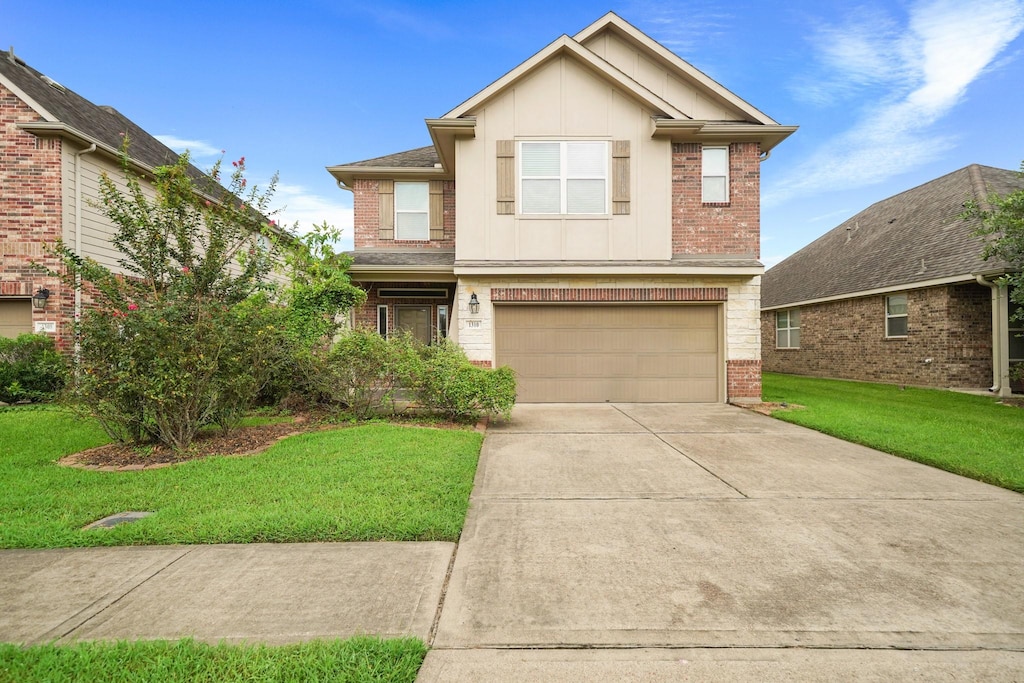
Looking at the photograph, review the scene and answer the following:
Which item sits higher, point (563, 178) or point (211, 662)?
point (563, 178)

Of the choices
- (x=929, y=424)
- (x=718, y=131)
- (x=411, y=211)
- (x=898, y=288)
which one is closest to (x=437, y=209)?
(x=411, y=211)

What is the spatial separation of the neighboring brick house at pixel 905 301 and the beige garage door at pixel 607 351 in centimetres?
606

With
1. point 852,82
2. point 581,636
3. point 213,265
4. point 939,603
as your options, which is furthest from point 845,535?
point 852,82

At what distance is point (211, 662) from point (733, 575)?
9.46ft

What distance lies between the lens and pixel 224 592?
2770 mm

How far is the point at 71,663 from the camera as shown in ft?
7.05

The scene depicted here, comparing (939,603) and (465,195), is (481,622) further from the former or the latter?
(465,195)

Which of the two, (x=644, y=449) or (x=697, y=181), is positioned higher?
(x=697, y=181)

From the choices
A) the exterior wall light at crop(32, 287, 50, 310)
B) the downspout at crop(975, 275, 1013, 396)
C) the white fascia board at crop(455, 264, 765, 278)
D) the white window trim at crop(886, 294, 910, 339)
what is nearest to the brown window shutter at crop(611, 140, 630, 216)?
the white fascia board at crop(455, 264, 765, 278)

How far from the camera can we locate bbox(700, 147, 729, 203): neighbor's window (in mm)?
10531

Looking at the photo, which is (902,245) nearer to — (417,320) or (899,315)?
(899,315)

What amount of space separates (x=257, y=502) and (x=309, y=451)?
5.81ft

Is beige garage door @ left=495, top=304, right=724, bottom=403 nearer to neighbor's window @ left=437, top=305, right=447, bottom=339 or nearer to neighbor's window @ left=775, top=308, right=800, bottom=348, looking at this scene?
neighbor's window @ left=437, top=305, right=447, bottom=339

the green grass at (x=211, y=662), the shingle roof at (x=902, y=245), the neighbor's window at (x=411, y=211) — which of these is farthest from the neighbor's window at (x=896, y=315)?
the green grass at (x=211, y=662)
